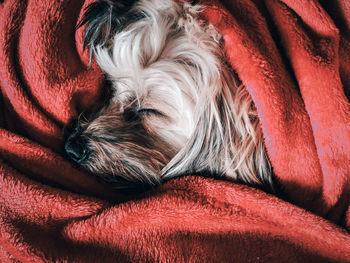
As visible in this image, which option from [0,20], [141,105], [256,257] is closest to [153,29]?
[141,105]

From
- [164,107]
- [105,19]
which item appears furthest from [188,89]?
[105,19]

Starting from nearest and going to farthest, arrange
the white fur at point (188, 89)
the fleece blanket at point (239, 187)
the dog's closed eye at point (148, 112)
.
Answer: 1. the fleece blanket at point (239, 187)
2. the white fur at point (188, 89)
3. the dog's closed eye at point (148, 112)

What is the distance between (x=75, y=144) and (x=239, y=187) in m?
0.63

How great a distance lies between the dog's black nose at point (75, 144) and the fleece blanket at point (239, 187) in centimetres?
8

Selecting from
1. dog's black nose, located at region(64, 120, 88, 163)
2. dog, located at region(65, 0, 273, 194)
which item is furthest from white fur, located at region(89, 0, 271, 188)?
dog's black nose, located at region(64, 120, 88, 163)

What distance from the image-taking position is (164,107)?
3.85ft

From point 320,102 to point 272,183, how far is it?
1.03ft

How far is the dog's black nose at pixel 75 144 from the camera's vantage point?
115 centimetres

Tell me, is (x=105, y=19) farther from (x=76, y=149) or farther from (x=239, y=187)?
(x=239, y=187)

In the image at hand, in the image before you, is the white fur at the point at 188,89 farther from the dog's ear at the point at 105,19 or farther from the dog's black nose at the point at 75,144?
the dog's black nose at the point at 75,144

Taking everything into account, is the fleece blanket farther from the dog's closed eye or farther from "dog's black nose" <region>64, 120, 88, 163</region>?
the dog's closed eye

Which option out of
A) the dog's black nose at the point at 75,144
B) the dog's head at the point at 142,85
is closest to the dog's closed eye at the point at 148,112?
the dog's head at the point at 142,85

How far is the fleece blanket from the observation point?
955 millimetres

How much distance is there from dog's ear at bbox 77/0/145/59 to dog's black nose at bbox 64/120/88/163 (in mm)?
310
